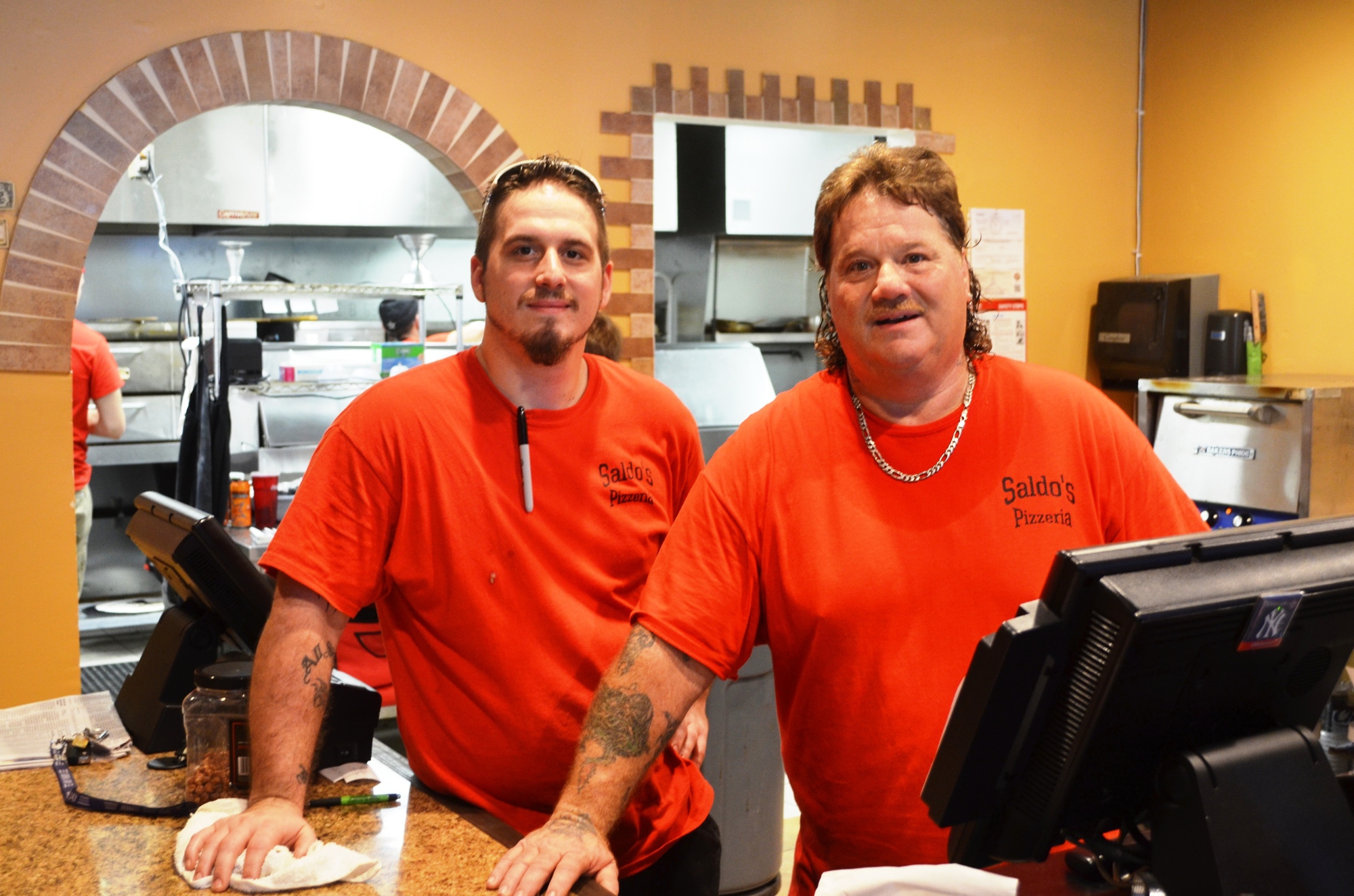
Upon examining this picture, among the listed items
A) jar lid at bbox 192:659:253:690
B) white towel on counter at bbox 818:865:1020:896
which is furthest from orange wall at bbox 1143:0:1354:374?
jar lid at bbox 192:659:253:690

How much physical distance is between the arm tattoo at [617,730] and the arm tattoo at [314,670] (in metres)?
0.36

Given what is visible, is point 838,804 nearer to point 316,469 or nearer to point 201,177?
point 316,469

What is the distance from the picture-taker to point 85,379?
13.8 ft

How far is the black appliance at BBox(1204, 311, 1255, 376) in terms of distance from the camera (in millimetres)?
4129

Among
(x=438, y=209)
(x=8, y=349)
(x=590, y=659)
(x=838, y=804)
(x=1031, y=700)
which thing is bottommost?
(x=838, y=804)

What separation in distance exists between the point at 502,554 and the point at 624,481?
224 millimetres

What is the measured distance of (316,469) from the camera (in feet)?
5.09

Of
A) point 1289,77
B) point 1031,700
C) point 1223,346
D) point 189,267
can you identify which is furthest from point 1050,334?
point 189,267

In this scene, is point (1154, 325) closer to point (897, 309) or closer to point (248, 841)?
point (897, 309)

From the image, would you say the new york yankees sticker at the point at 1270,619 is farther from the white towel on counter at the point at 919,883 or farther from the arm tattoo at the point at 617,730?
the arm tattoo at the point at 617,730

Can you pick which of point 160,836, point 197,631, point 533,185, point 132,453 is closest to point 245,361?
point 132,453

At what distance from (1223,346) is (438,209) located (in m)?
4.33

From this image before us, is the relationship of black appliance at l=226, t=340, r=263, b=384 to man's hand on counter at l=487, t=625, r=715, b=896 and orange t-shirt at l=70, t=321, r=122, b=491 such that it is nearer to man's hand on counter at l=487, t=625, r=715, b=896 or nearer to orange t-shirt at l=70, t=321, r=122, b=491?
orange t-shirt at l=70, t=321, r=122, b=491

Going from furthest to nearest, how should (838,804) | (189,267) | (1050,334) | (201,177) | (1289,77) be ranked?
1. (189,267)
2. (201,177)
3. (1050,334)
4. (1289,77)
5. (838,804)
